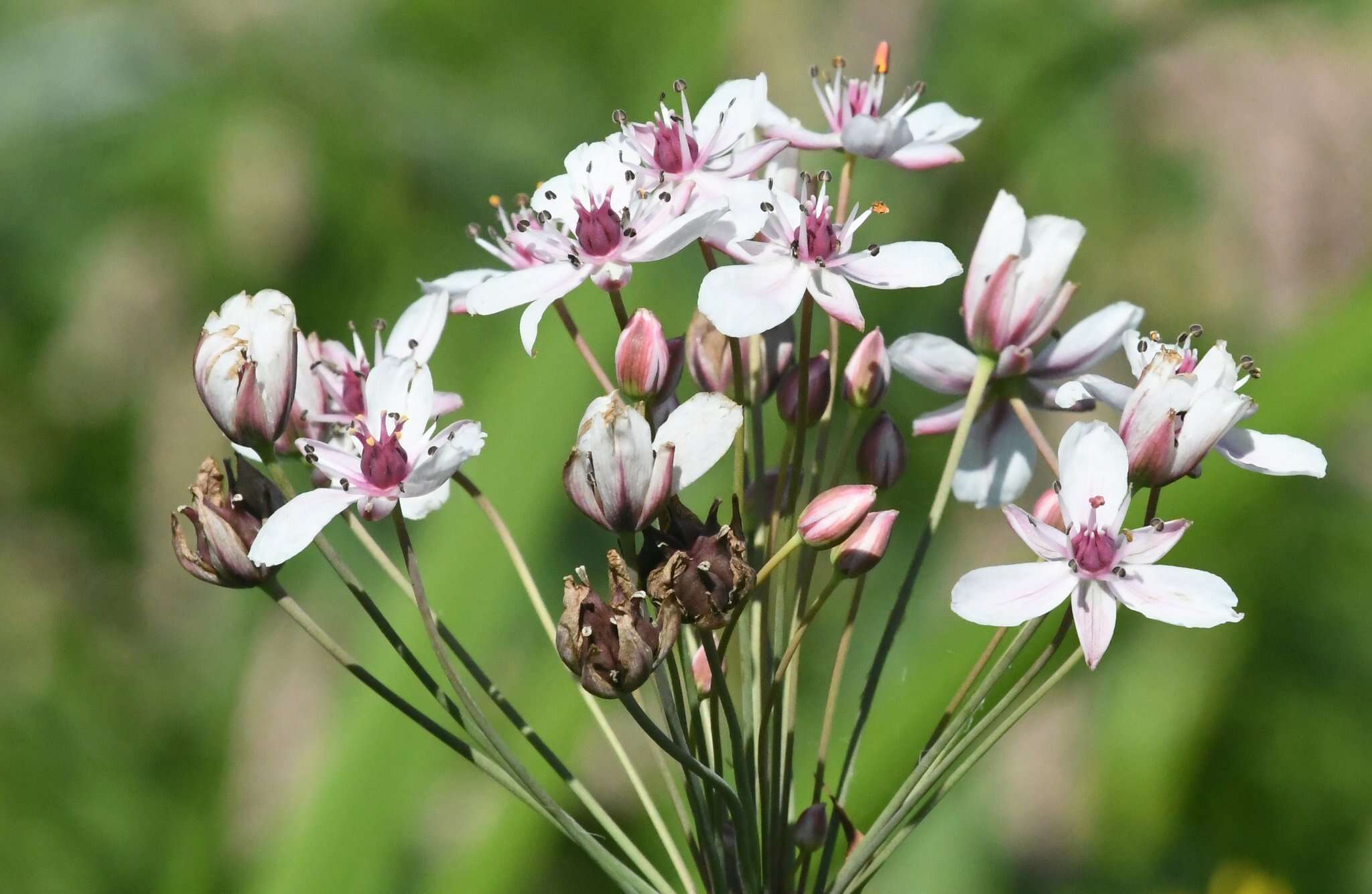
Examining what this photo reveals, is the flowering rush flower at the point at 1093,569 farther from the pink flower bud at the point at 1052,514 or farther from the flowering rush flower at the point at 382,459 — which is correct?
the flowering rush flower at the point at 382,459

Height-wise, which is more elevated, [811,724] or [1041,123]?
[1041,123]

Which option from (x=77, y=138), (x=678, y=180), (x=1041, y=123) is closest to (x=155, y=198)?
(x=77, y=138)

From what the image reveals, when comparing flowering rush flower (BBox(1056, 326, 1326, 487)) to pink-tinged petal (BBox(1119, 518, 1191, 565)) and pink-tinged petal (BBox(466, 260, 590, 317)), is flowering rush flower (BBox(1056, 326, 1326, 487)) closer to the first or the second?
pink-tinged petal (BBox(1119, 518, 1191, 565))

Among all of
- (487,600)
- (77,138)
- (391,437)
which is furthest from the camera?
(77,138)

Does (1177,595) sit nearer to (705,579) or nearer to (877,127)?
(705,579)

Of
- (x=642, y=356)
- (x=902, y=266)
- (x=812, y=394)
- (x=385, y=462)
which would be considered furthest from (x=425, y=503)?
(x=902, y=266)

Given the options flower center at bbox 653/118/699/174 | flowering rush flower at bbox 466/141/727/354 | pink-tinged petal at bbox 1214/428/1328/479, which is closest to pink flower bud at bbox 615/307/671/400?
flowering rush flower at bbox 466/141/727/354

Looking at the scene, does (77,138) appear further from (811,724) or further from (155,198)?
(811,724)
